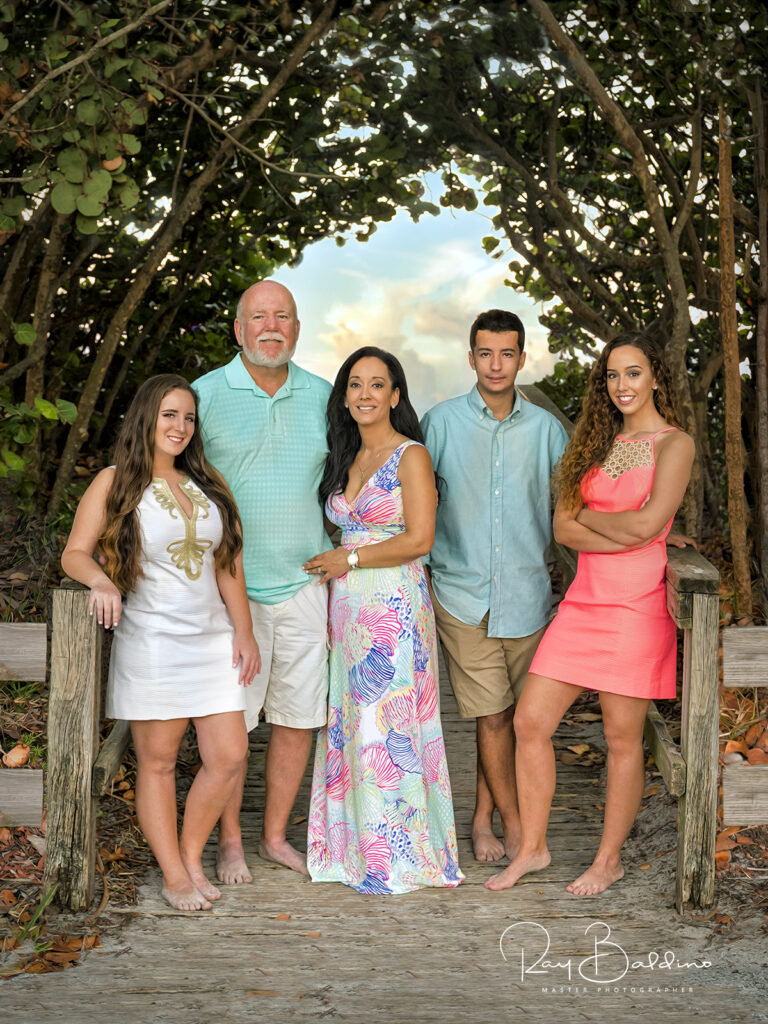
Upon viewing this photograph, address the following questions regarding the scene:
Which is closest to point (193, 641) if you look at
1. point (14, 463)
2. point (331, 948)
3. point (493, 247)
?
point (331, 948)

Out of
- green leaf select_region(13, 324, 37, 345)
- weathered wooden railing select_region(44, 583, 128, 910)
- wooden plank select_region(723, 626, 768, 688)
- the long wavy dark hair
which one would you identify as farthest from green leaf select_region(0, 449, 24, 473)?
wooden plank select_region(723, 626, 768, 688)

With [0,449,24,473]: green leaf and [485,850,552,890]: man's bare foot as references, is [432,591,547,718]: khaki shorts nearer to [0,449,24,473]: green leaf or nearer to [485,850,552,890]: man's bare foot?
[485,850,552,890]: man's bare foot

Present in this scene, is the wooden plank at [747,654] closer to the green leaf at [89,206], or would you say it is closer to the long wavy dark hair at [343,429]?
the long wavy dark hair at [343,429]

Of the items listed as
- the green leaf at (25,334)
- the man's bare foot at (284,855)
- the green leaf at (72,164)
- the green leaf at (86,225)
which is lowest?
the man's bare foot at (284,855)

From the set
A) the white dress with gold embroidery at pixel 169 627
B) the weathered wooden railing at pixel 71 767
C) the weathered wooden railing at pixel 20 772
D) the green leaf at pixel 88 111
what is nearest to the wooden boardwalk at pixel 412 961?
the weathered wooden railing at pixel 71 767

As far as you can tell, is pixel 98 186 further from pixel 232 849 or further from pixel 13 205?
pixel 232 849

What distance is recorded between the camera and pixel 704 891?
363cm

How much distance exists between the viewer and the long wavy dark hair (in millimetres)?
3945

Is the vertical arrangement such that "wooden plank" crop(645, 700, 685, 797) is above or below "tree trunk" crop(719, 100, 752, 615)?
below

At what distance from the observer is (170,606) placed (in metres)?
3.59

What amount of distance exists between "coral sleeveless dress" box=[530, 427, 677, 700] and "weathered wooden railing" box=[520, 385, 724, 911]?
0.17 feet

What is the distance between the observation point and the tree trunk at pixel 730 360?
4.62 metres

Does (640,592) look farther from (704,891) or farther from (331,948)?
(331,948)

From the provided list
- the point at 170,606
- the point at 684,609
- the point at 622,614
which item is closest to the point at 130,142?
the point at 170,606
